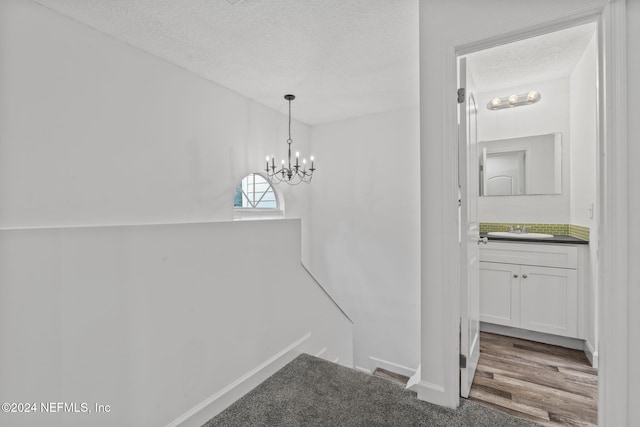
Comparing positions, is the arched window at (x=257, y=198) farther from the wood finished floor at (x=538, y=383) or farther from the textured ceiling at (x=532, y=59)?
the wood finished floor at (x=538, y=383)

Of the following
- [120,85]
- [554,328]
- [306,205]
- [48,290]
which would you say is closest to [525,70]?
[554,328]

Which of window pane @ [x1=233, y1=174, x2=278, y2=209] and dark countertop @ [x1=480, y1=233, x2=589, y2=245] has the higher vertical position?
window pane @ [x1=233, y1=174, x2=278, y2=209]

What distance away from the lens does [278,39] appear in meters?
2.42

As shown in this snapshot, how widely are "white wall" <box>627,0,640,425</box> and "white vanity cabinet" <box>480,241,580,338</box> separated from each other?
1.59 metres

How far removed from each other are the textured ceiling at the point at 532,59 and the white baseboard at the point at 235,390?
291 centimetres

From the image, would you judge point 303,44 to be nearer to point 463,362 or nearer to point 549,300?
point 463,362

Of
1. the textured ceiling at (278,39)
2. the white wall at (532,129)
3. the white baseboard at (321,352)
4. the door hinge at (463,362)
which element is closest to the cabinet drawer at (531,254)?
the white wall at (532,129)

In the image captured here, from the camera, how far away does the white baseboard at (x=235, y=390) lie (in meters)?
1.57

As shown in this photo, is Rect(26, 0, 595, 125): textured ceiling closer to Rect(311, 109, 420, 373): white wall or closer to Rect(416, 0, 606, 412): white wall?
Rect(416, 0, 606, 412): white wall

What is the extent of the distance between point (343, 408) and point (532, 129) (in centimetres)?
337

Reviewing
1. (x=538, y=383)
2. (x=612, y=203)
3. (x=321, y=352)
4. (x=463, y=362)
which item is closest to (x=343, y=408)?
(x=463, y=362)

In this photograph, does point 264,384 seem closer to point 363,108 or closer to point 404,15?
point 404,15

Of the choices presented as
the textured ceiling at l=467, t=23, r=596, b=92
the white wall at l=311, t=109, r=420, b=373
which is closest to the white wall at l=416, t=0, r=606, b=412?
the textured ceiling at l=467, t=23, r=596, b=92

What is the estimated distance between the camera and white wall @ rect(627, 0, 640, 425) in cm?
127
